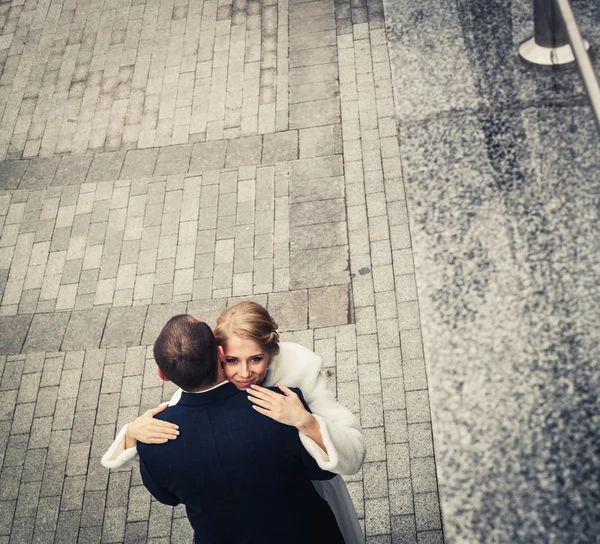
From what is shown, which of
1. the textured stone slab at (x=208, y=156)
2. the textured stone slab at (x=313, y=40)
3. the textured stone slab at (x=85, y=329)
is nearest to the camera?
the textured stone slab at (x=85, y=329)

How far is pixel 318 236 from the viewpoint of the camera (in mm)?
5965

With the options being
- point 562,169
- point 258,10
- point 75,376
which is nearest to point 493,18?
point 562,169

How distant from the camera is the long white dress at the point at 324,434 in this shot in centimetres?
244

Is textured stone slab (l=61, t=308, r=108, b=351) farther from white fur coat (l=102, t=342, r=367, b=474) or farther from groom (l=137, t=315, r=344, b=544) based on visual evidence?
groom (l=137, t=315, r=344, b=544)

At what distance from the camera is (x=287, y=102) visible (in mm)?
7117

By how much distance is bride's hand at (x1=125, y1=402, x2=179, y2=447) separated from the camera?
8.08 feet

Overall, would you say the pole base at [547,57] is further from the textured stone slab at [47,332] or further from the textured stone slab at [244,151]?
the textured stone slab at [244,151]

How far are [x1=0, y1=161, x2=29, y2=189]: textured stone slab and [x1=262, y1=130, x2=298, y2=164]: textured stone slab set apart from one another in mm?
2557

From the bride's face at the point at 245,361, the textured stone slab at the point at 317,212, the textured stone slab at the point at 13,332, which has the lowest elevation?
the textured stone slab at the point at 13,332

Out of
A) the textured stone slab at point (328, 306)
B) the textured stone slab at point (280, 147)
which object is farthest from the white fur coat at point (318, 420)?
the textured stone slab at point (280, 147)

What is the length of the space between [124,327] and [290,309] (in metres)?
1.38

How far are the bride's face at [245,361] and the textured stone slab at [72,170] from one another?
4.78 metres

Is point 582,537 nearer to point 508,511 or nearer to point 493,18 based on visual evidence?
point 508,511

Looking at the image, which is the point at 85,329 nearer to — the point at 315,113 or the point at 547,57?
the point at 315,113
